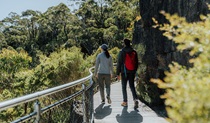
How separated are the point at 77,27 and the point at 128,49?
39234 millimetres

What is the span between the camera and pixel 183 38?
144 centimetres

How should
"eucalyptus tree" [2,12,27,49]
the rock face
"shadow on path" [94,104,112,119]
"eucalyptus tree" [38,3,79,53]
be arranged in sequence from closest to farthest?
"shadow on path" [94,104,112,119], the rock face, "eucalyptus tree" [38,3,79,53], "eucalyptus tree" [2,12,27,49]

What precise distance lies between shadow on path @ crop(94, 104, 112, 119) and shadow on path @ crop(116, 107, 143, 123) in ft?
1.13

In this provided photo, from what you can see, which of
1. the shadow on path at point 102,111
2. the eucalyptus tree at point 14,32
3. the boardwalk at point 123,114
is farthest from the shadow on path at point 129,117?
the eucalyptus tree at point 14,32

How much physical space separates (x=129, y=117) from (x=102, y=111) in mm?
901

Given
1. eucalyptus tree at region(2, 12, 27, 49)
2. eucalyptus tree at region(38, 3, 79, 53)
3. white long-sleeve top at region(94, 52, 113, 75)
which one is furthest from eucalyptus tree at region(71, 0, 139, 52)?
white long-sleeve top at region(94, 52, 113, 75)

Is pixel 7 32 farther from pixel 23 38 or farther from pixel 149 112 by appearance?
pixel 149 112

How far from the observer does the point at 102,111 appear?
7.44m

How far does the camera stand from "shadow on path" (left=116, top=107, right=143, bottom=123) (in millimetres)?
6492

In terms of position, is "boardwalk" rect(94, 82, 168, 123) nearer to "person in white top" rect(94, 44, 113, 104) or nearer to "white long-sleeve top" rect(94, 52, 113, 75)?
"person in white top" rect(94, 44, 113, 104)

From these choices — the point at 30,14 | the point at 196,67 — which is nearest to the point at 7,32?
the point at 30,14

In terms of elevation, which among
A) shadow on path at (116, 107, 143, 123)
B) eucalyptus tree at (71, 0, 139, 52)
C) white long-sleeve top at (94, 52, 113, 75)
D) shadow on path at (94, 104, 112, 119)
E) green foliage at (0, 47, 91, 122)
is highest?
eucalyptus tree at (71, 0, 139, 52)

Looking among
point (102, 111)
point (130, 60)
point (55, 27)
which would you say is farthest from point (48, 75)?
point (55, 27)

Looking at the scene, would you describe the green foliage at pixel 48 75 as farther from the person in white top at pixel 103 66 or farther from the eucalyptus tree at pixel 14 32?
the eucalyptus tree at pixel 14 32
